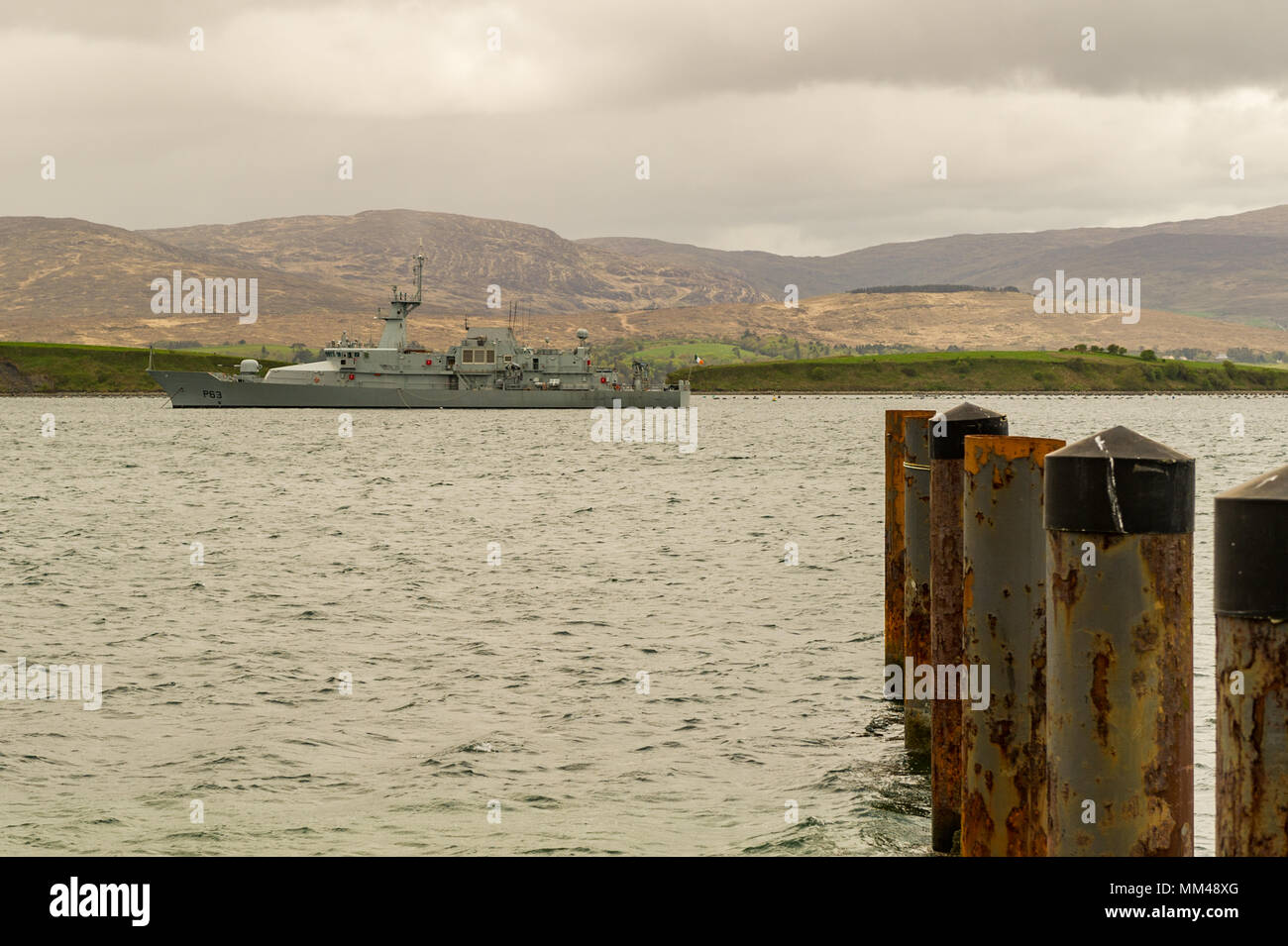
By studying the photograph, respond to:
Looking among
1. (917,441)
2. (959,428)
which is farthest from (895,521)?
(959,428)

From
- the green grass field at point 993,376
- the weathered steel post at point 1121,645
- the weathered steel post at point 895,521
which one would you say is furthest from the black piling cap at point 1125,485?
the green grass field at point 993,376

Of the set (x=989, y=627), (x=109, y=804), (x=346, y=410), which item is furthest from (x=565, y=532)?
(x=346, y=410)

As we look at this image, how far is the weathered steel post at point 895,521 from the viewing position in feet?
38.4

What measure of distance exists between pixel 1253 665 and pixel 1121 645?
0.54m

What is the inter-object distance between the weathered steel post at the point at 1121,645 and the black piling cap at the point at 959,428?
2.95 m

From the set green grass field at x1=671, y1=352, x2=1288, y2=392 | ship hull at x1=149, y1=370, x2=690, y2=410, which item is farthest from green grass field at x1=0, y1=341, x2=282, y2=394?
green grass field at x1=671, y1=352, x2=1288, y2=392

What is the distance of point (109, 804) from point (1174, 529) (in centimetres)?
915

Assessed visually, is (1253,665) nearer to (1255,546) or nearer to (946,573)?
(1255,546)

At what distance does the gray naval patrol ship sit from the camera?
115500 mm

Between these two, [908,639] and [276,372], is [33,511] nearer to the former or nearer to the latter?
[908,639]

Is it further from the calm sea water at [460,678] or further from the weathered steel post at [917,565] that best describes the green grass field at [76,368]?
the weathered steel post at [917,565]

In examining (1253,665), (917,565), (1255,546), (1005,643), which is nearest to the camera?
(1255,546)

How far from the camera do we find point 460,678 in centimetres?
1533
